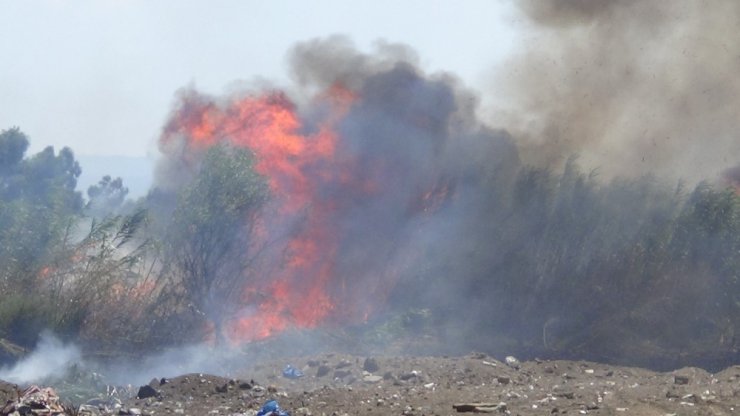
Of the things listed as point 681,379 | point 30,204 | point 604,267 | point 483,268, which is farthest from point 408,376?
point 30,204

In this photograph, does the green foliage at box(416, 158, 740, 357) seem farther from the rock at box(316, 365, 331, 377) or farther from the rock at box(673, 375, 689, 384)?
the rock at box(316, 365, 331, 377)

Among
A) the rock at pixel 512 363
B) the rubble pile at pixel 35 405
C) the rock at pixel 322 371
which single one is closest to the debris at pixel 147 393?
the rubble pile at pixel 35 405

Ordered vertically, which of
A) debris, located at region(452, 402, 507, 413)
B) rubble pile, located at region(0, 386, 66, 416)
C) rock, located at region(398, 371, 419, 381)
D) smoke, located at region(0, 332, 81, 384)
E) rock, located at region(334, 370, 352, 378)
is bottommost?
debris, located at region(452, 402, 507, 413)

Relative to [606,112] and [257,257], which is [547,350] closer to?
[257,257]

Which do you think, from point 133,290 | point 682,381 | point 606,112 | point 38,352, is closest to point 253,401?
point 38,352

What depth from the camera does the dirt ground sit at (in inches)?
594

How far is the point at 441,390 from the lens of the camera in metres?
18.2

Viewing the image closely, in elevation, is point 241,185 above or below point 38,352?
above

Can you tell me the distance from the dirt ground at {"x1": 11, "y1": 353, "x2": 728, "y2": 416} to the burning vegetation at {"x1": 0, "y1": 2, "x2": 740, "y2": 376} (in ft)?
13.4

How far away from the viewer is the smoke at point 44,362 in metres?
18.9

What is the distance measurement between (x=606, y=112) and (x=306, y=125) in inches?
520

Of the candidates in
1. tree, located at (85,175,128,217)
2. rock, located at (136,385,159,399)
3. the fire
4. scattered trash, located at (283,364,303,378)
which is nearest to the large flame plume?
the fire

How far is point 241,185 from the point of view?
25672 mm

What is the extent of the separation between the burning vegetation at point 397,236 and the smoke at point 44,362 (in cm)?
44
